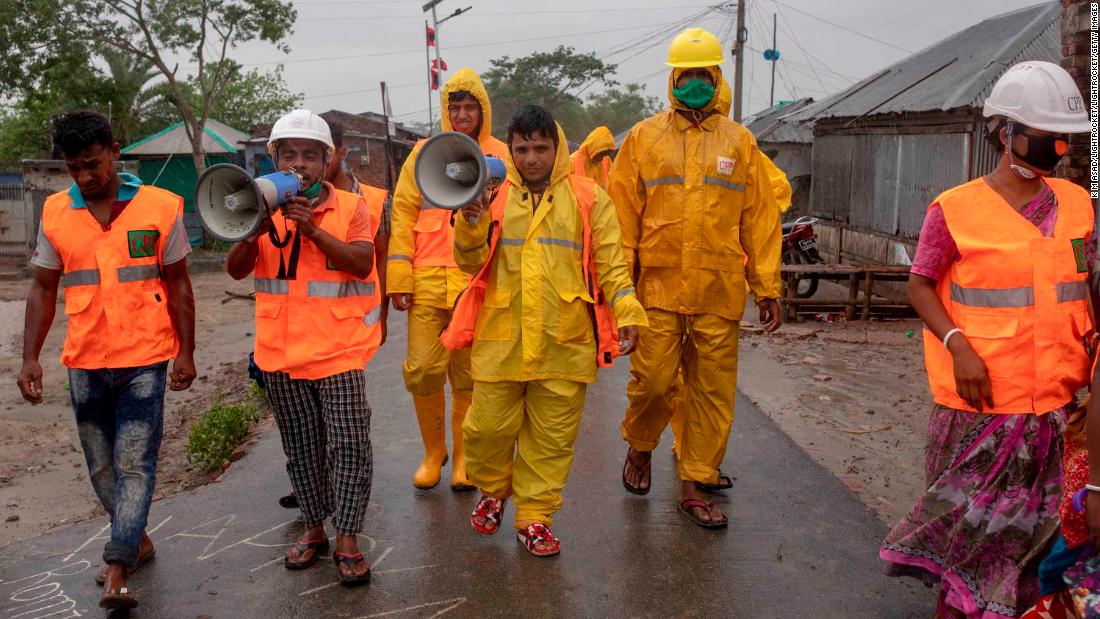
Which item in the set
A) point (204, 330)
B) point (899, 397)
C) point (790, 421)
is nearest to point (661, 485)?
point (790, 421)

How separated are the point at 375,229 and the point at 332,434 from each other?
93cm

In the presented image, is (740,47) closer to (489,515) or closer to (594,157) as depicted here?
(594,157)

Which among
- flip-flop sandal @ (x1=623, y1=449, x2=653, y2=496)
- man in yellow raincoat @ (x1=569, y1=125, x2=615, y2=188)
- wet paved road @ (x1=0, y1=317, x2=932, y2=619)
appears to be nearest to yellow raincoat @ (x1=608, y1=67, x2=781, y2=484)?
flip-flop sandal @ (x1=623, y1=449, x2=653, y2=496)

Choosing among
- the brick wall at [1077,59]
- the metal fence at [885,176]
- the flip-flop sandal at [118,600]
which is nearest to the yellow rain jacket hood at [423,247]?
the flip-flop sandal at [118,600]

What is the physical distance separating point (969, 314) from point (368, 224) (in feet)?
7.92

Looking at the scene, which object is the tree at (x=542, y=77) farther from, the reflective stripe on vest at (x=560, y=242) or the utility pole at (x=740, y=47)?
the reflective stripe on vest at (x=560, y=242)

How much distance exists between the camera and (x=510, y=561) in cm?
407

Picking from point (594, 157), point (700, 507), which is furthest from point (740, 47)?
point (700, 507)

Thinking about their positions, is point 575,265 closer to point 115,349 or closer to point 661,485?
point 661,485

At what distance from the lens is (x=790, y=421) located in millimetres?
6742

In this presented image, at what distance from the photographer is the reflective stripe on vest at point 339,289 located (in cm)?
397

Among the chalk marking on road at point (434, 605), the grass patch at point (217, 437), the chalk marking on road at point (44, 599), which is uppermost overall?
the chalk marking on road at point (434, 605)

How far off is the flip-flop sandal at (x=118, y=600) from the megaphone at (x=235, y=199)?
138 centimetres

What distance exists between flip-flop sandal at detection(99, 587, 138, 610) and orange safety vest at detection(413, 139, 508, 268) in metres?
2.10
